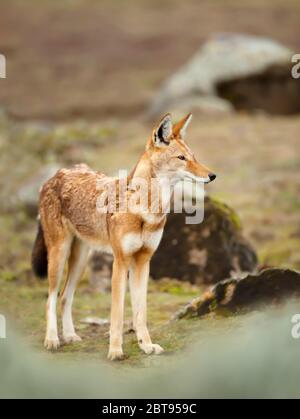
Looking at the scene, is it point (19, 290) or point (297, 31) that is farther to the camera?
point (297, 31)

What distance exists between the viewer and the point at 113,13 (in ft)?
130

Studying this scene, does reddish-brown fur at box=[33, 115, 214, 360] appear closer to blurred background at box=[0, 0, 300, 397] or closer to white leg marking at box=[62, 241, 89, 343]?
white leg marking at box=[62, 241, 89, 343]

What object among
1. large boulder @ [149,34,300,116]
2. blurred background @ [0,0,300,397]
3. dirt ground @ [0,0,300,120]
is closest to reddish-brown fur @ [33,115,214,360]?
blurred background @ [0,0,300,397]

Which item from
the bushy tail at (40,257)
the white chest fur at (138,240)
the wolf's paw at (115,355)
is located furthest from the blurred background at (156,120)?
the white chest fur at (138,240)

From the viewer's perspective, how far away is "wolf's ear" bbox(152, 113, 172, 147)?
26.8ft

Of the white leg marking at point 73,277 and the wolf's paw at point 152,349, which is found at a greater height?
the white leg marking at point 73,277

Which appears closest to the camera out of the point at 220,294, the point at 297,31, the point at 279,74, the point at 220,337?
the point at 220,337

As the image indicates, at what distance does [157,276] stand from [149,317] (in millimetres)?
2029

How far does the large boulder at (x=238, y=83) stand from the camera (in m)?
26.0

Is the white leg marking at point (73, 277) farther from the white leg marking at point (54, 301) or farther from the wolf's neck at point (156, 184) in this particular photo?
the wolf's neck at point (156, 184)

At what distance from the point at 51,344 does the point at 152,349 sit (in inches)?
42.0

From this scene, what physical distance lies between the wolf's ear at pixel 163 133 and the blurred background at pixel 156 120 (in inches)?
70.5
